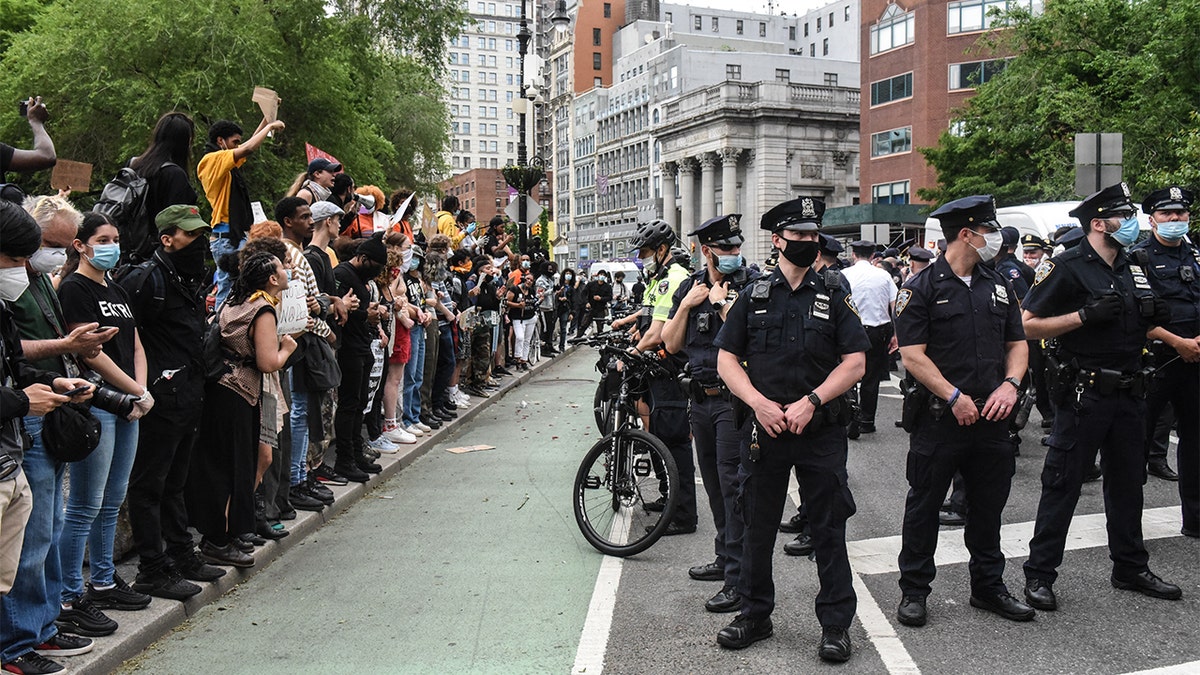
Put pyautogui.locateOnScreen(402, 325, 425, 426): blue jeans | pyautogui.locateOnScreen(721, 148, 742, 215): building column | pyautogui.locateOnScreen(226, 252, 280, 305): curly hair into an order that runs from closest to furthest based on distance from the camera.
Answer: pyautogui.locateOnScreen(226, 252, 280, 305): curly hair → pyautogui.locateOnScreen(402, 325, 425, 426): blue jeans → pyautogui.locateOnScreen(721, 148, 742, 215): building column

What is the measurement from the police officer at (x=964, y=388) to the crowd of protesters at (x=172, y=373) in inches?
152

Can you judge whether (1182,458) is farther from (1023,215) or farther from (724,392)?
(1023,215)

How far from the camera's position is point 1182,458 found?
702 cm

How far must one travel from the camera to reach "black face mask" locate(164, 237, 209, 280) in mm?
5738

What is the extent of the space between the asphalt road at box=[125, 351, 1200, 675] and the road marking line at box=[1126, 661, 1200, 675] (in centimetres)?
1

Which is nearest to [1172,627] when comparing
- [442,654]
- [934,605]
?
[934,605]

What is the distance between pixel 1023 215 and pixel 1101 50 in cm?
1451

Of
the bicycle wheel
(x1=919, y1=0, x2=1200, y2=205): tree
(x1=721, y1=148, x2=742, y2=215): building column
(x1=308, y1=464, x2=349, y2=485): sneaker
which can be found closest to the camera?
the bicycle wheel

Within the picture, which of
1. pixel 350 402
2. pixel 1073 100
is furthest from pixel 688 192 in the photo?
pixel 350 402

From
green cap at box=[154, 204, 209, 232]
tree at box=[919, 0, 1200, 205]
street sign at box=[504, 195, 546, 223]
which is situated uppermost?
tree at box=[919, 0, 1200, 205]

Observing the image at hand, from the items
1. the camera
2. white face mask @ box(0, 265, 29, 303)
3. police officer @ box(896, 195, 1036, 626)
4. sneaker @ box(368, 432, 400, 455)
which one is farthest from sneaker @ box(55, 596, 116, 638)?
sneaker @ box(368, 432, 400, 455)

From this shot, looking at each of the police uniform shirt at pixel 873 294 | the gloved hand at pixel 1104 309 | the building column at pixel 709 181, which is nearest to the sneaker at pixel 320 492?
the gloved hand at pixel 1104 309

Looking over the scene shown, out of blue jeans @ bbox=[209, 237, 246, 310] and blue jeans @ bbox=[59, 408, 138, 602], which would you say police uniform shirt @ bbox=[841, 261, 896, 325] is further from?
blue jeans @ bbox=[59, 408, 138, 602]

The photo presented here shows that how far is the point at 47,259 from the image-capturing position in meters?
4.66
